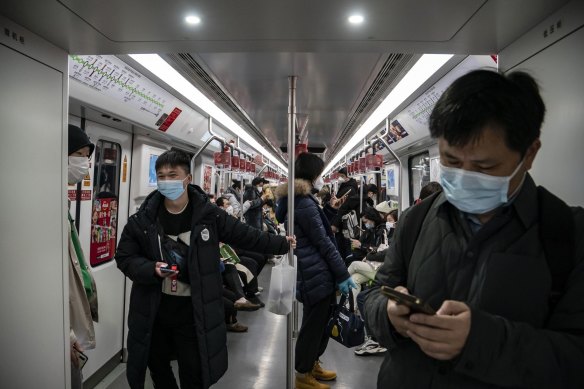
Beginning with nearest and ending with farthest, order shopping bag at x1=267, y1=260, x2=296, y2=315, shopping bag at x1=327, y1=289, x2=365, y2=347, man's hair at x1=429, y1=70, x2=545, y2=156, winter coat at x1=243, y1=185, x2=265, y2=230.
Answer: man's hair at x1=429, y1=70, x2=545, y2=156 < shopping bag at x1=267, y1=260, x2=296, y2=315 < shopping bag at x1=327, y1=289, x2=365, y2=347 < winter coat at x1=243, y1=185, x2=265, y2=230

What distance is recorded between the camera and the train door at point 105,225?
346cm

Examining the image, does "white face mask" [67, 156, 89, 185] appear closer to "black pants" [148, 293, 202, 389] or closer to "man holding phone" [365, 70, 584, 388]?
"black pants" [148, 293, 202, 389]

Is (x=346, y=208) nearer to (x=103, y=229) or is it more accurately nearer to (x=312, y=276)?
(x=312, y=276)

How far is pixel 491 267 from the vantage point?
95cm

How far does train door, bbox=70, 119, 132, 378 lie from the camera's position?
3456mm

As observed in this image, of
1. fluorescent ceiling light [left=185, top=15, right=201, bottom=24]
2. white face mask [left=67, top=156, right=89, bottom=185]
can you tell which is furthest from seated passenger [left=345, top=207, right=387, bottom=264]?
fluorescent ceiling light [left=185, top=15, right=201, bottom=24]

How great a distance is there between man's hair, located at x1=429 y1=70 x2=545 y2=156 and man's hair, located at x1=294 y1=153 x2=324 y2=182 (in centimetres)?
220

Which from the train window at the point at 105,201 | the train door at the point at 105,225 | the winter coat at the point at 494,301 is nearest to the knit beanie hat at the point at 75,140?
the train door at the point at 105,225

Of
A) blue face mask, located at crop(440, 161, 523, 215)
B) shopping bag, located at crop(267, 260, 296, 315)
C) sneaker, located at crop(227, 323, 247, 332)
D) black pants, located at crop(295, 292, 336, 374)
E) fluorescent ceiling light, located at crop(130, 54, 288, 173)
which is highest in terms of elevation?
fluorescent ceiling light, located at crop(130, 54, 288, 173)

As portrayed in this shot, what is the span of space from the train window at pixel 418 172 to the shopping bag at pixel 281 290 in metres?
3.99

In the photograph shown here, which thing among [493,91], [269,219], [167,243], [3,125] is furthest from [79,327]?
[269,219]

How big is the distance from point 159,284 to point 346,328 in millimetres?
1614

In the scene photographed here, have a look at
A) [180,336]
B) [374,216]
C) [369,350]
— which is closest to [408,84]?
[374,216]

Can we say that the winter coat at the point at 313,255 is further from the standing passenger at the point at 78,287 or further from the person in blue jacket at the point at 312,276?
the standing passenger at the point at 78,287
